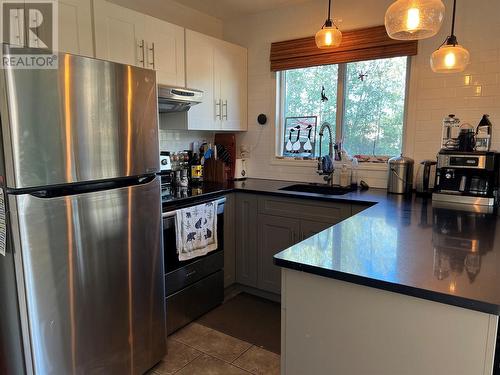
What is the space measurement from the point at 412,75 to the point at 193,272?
2.19 m

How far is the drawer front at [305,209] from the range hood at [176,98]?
922mm

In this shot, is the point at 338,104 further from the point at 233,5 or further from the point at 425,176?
the point at 233,5

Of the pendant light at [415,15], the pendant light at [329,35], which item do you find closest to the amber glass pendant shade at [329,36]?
the pendant light at [329,35]

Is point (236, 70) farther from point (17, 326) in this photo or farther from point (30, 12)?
point (17, 326)

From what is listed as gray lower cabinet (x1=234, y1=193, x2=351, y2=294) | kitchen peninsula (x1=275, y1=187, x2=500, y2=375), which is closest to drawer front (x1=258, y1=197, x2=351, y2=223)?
gray lower cabinet (x1=234, y1=193, x2=351, y2=294)

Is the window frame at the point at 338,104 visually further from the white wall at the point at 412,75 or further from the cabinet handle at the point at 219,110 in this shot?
the cabinet handle at the point at 219,110

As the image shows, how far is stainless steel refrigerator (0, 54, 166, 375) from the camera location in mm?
1423

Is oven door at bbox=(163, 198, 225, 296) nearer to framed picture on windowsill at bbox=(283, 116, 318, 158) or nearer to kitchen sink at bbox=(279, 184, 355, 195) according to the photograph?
kitchen sink at bbox=(279, 184, 355, 195)

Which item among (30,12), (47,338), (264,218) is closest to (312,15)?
(264,218)

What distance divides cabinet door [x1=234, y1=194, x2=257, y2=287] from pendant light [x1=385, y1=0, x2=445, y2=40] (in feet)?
5.63

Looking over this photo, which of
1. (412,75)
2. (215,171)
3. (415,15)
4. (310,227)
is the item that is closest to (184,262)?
(310,227)

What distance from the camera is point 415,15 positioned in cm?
137

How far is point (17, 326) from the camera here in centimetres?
149

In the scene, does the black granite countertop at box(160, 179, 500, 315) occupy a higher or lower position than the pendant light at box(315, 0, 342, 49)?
lower
